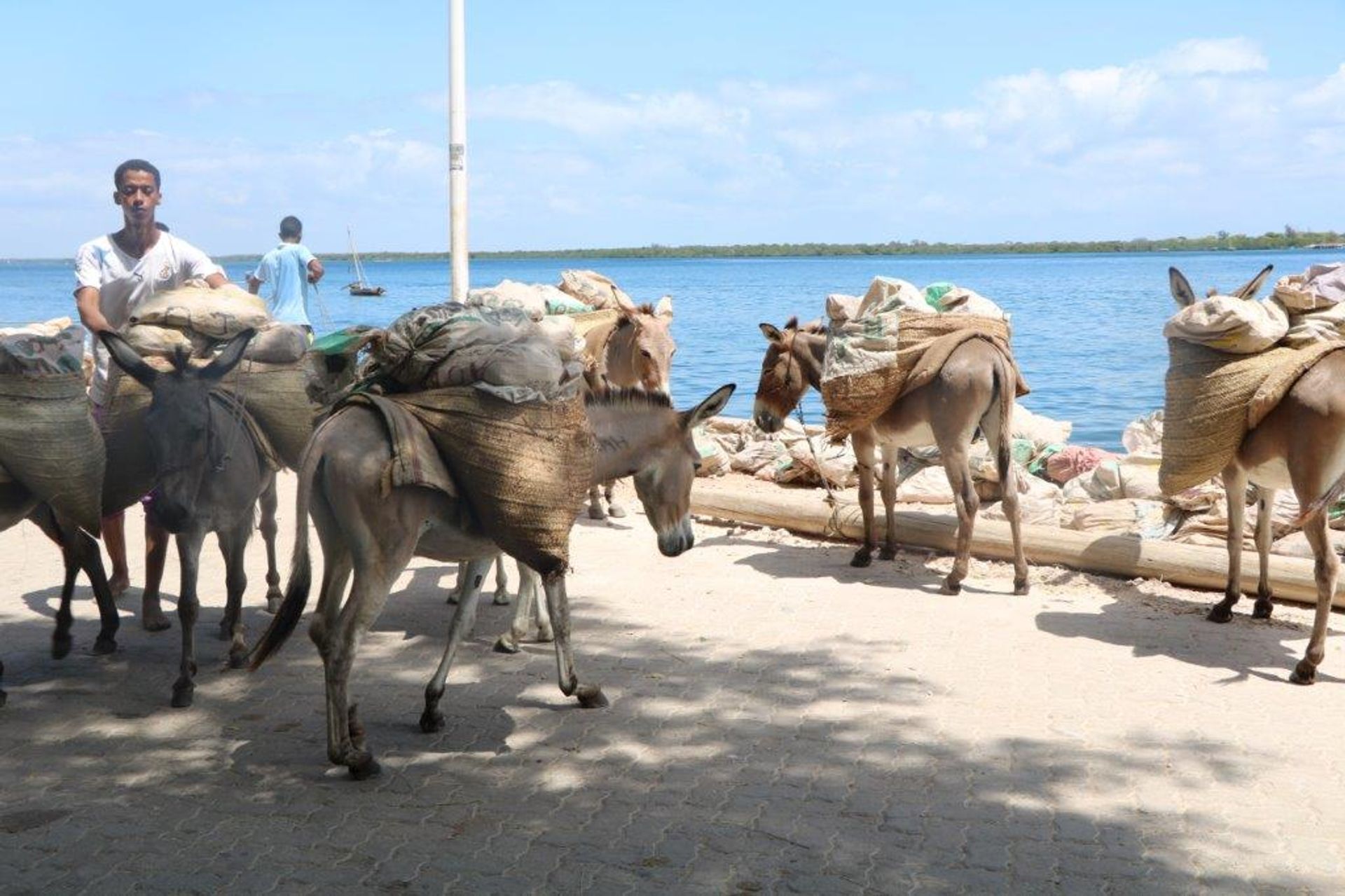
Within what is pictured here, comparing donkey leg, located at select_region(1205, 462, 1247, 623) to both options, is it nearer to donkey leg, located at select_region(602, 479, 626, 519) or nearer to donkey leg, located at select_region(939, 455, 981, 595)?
donkey leg, located at select_region(939, 455, 981, 595)

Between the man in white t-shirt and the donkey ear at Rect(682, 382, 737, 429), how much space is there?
10.1ft

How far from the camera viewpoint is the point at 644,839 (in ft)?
16.7

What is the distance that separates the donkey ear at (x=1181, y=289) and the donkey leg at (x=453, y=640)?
460cm

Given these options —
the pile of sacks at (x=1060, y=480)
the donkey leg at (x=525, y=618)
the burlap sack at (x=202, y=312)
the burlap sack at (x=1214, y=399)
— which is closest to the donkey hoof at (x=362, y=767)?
the donkey leg at (x=525, y=618)

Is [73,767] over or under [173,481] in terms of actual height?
under

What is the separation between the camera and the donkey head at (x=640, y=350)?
11086 millimetres

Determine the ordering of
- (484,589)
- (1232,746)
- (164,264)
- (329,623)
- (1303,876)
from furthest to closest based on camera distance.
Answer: (484,589)
(164,264)
(1232,746)
(329,623)
(1303,876)

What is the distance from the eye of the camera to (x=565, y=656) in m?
6.61

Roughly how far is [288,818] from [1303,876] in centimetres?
381

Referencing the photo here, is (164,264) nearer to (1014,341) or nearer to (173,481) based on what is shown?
(173,481)

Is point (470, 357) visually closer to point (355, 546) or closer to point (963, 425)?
point (355, 546)

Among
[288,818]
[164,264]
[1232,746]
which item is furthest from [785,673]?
[164,264]

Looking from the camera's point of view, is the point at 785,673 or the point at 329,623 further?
the point at 785,673

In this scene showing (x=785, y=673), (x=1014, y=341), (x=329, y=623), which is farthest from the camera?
(x=1014, y=341)
